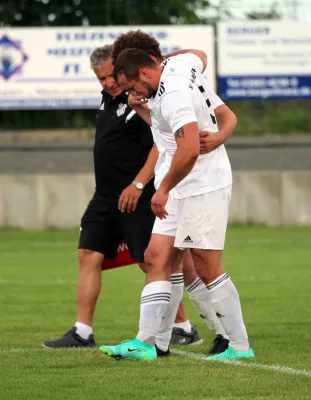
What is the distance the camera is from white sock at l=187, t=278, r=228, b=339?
354 inches

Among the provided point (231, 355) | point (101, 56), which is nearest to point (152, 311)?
point (231, 355)

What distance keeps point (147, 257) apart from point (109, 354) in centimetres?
69

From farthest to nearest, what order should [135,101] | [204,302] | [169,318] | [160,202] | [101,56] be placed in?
[101,56]
[204,302]
[135,101]
[169,318]
[160,202]

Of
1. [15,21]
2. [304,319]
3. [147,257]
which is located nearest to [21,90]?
[15,21]

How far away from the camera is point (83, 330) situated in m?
9.33

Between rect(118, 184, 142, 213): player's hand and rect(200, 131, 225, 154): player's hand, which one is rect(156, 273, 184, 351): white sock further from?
rect(200, 131, 225, 154): player's hand

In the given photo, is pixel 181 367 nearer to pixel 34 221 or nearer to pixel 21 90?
pixel 34 221

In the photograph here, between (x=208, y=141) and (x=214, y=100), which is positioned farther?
(x=214, y=100)

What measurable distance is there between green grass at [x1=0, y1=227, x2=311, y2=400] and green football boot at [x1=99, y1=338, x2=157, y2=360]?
63mm

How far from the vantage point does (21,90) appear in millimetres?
30344

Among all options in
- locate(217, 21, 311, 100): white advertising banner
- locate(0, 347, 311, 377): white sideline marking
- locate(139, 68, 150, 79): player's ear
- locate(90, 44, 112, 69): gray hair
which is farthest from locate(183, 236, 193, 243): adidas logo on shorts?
locate(217, 21, 311, 100): white advertising banner

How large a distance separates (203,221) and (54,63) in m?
22.9

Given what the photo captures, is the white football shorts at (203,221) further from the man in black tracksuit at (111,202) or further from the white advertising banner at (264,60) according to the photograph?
the white advertising banner at (264,60)

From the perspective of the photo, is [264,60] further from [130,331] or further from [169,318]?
[169,318]
